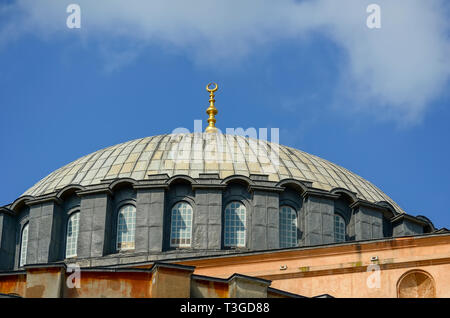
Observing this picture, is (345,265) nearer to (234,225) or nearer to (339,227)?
(234,225)

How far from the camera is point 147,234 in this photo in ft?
169

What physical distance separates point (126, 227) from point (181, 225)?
2.14 metres

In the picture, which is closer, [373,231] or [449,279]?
[449,279]

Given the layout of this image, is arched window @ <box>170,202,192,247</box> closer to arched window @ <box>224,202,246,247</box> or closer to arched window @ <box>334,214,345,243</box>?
arched window @ <box>224,202,246,247</box>

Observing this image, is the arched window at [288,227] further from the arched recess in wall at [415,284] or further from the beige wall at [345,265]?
the arched recess in wall at [415,284]

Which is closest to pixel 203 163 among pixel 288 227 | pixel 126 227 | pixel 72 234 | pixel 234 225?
pixel 234 225

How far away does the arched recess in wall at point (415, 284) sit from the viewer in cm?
4338

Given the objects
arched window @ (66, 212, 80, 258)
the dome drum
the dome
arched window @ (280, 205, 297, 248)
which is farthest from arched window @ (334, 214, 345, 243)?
arched window @ (66, 212, 80, 258)

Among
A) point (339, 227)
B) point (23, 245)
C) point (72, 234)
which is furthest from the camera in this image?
point (23, 245)

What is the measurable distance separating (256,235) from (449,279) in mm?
10311

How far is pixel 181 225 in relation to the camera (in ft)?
171
